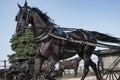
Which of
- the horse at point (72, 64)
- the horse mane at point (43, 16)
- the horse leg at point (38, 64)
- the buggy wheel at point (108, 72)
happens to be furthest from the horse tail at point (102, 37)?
the horse at point (72, 64)

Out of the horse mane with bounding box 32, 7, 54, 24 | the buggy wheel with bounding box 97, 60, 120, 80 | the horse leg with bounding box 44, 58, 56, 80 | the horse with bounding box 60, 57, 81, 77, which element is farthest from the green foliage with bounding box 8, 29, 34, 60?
the horse leg with bounding box 44, 58, 56, 80

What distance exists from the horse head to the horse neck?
0.58 ft

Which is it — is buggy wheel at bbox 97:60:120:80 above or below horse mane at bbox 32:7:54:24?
below

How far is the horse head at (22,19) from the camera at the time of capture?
10.8 metres

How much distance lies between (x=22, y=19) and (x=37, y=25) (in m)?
0.48

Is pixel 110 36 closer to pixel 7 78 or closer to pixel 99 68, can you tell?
pixel 99 68

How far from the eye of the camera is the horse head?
35.6ft

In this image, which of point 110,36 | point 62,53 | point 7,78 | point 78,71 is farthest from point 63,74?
point 62,53

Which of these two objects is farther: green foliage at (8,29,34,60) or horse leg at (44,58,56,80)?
green foliage at (8,29,34,60)

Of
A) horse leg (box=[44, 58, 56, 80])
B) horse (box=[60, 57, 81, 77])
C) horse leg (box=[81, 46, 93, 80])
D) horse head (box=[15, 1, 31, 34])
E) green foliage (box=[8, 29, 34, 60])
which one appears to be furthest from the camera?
green foliage (box=[8, 29, 34, 60])

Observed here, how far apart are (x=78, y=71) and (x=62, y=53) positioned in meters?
14.0

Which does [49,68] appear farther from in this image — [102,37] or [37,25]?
[102,37]

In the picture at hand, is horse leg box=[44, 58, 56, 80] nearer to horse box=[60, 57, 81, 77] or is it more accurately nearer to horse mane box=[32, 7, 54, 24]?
horse mane box=[32, 7, 54, 24]

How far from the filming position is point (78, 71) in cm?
2491
